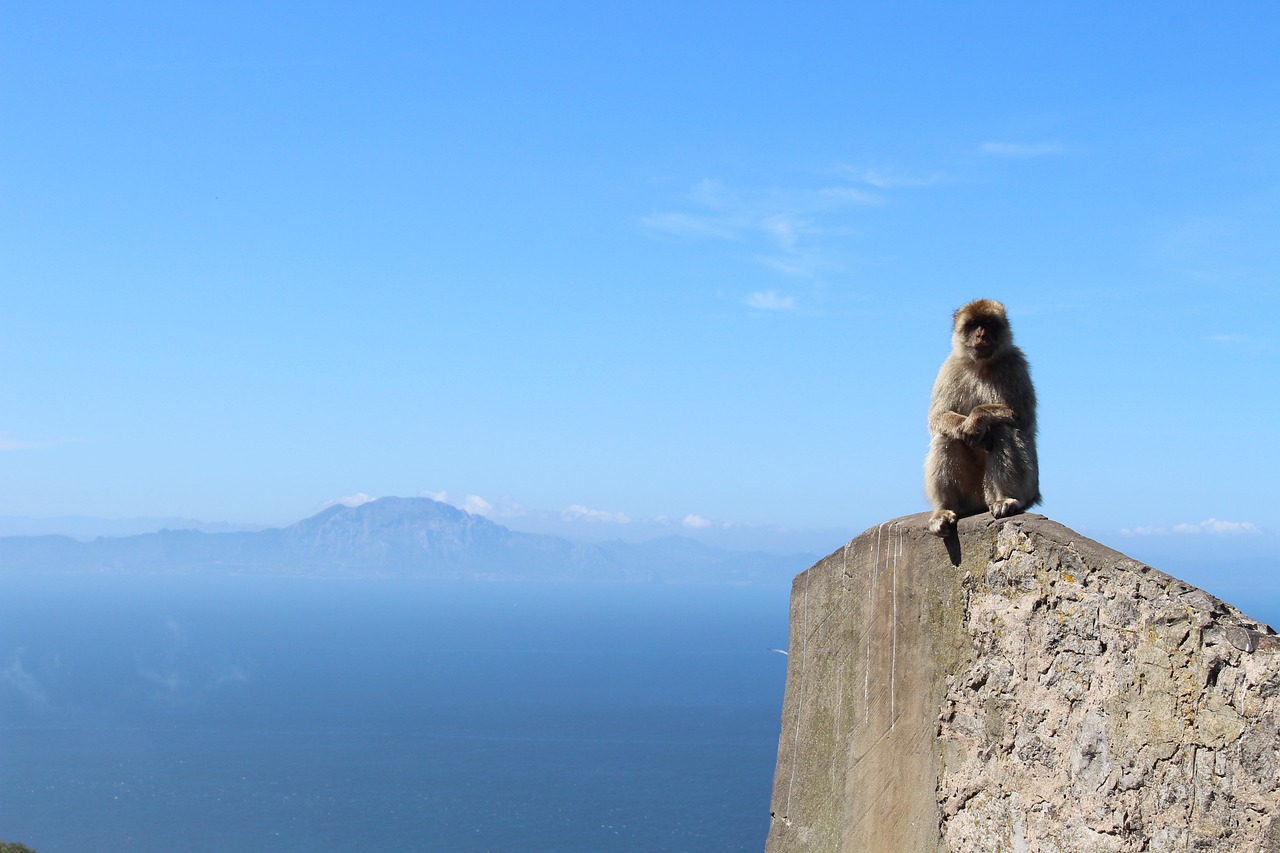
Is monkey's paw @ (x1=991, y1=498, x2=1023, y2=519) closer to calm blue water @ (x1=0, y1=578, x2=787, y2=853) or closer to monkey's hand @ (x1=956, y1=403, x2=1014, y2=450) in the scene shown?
monkey's hand @ (x1=956, y1=403, x2=1014, y2=450)

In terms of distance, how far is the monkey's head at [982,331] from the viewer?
4.77 metres

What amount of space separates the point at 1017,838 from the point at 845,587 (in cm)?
107

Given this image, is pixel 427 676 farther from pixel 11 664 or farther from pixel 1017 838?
pixel 1017 838

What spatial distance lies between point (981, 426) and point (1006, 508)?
56 centimetres

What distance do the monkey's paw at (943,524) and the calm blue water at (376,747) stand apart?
47982mm

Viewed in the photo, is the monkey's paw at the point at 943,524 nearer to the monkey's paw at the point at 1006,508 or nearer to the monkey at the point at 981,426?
the monkey at the point at 981,426

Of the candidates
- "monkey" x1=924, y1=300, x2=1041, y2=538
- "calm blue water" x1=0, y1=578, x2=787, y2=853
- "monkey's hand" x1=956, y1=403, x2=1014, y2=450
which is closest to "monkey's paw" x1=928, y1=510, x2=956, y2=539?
"monkey" x1=924, y1=300, x2=1041, y2=538

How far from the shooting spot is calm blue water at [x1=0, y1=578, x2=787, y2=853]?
5200 centimetres

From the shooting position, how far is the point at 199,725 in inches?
3137

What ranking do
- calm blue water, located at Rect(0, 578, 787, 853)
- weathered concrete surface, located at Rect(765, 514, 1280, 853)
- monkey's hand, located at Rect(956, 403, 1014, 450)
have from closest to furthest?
weathered concrete surface, located at Rect(765, 514, 1280, 853) → monkey's hand, located at Rect(956, 403, 1014, 450) → calm blue water, located at Rect(0, 578, 787, 853)

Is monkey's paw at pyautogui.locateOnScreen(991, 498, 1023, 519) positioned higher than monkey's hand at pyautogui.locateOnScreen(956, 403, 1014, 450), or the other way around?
monkey's hand at pyautogui.locateOnScreen(956, 403, 1014, 450)

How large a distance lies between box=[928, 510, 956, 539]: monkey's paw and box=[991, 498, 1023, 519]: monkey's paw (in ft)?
0.46

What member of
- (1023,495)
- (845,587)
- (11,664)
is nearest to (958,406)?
A: (1023,495)

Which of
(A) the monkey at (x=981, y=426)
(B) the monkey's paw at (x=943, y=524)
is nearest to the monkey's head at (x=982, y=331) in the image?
(A) the monkey at (x=981, y=426)
